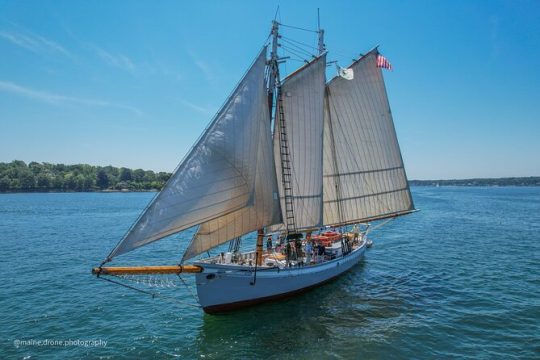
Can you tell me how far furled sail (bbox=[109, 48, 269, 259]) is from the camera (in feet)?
46.8

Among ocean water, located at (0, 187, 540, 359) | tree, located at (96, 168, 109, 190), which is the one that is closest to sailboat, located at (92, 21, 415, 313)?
ocean water, located at (0, 187, 540, 359)

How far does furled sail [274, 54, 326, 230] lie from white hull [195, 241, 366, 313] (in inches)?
141

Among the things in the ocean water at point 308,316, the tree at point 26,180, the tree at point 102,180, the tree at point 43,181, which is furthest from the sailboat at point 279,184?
the tree at point 102,180

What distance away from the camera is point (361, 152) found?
94.2 ft

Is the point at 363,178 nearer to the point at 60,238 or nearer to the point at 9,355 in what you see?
the point at 9,355

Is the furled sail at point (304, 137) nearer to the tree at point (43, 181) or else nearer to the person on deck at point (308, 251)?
the person on deck at point (308, 251)

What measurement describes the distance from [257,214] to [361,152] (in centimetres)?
1351

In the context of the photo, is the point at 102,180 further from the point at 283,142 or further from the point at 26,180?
the point at 283,142

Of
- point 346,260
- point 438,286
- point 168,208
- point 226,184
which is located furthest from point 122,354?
point 438,286

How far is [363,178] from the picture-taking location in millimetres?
29156

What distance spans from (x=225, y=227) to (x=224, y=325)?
16.7 feet

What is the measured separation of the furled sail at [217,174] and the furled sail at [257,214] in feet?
1.68

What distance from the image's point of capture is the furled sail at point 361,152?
90.6 feet

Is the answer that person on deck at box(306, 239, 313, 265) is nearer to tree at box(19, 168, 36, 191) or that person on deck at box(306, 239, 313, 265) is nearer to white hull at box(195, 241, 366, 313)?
white hull at box(195, 241, 366, 313)
